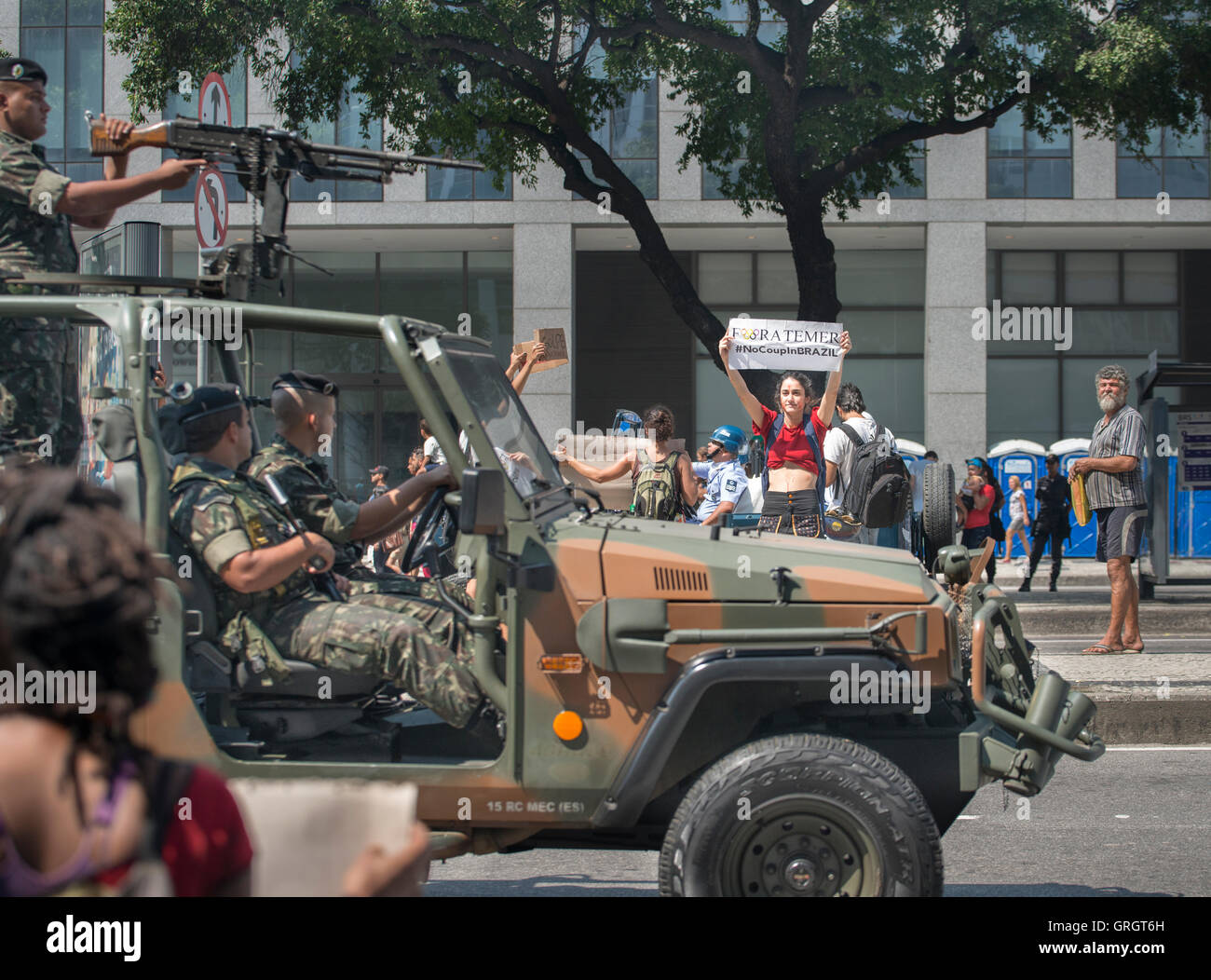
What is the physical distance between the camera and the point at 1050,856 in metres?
5.39

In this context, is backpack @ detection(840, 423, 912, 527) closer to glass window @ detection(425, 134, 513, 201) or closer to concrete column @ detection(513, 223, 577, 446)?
concrete column @ detection(513, 223, 577, 446)

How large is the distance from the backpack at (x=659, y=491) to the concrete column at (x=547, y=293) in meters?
→ 13.8

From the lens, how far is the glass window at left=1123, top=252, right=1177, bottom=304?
1015 inches

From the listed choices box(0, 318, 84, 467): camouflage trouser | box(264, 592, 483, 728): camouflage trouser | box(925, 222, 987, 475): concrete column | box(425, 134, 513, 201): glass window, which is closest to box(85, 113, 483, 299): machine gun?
box(0, 318, 84, 467): camouflage trouser

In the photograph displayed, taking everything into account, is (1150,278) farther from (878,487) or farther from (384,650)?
(384,650)

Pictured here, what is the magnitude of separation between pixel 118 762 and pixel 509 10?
41.4 ft

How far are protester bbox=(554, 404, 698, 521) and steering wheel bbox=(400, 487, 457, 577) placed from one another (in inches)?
178

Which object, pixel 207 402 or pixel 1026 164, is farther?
pixel 1026 164

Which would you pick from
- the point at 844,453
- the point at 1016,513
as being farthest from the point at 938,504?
the point at 1016,513

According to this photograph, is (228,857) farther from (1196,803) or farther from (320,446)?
(1196,803)

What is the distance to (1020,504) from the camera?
20.4 meters

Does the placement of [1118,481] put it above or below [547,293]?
below

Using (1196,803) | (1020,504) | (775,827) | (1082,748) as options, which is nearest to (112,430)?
(775,827)

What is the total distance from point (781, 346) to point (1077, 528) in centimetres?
1299
